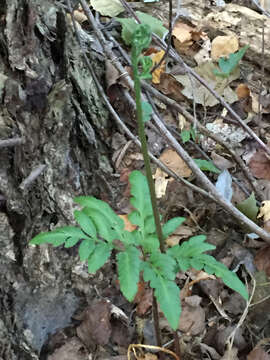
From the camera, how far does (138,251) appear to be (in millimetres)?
1450

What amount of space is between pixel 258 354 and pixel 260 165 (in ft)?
3.69

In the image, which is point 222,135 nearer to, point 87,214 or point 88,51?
point 88,51

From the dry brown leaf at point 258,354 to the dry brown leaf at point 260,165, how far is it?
1.03 m

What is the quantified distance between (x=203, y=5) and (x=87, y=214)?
8.06 feet

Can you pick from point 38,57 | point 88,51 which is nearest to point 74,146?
point 38,57

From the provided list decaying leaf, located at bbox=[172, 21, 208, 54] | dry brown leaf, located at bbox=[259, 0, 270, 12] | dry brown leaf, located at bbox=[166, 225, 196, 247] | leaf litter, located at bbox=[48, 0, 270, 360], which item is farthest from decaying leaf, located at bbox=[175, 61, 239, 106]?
dry brown leaf, located at bbox=[166, 225, 196, 247]

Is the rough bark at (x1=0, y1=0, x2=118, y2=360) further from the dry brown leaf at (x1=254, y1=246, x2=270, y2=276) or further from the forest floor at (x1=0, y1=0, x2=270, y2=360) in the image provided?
the dry brown leaf at (x1=254, y1=246, x2=270, y2=276)

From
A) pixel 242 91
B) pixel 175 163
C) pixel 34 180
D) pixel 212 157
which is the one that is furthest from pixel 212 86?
pixel 34 180

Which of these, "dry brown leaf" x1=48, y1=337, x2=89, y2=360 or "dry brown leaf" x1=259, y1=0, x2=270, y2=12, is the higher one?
"dry brown leaf" x1=259, y1=0, x2=270, y2=12

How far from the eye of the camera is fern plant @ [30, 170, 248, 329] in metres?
1.38

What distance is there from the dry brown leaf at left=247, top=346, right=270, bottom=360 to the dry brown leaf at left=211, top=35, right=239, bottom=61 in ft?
6.43

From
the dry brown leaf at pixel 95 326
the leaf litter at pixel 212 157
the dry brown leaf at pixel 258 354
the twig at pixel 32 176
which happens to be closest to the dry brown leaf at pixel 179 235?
the leaf litter at pixel 212 157

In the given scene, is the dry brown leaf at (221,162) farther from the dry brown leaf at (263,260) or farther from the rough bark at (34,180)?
the rough bark at (34,180)

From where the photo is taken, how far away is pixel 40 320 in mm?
2045
